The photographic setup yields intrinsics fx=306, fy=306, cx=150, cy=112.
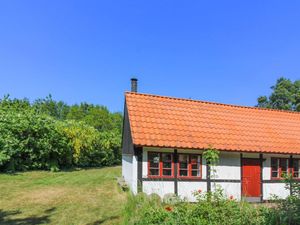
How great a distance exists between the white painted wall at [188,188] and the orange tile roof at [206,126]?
169 centimetres

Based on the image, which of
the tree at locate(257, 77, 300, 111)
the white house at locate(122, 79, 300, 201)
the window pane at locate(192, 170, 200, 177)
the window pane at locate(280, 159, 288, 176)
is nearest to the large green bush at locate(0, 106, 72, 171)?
the white house at locate(122, 79, 300, 201)

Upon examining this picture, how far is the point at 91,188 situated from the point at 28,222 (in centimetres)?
582

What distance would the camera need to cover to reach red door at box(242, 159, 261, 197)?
15.4 metres

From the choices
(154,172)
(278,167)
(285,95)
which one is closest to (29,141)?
(154,172)

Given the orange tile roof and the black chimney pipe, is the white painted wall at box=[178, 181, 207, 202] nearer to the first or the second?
the orange tile roof

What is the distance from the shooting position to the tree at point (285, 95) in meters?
39.2

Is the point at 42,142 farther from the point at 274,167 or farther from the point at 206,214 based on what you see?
the point at 206,214

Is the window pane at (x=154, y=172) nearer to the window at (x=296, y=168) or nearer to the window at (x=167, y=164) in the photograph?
the window at (x=167, y=164)

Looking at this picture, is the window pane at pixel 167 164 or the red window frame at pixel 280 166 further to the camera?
the red window frame at pixel 280 166

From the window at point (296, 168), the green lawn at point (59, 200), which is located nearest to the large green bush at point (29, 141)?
the green lawn at point (59, 200)

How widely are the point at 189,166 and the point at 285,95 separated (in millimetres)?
30016

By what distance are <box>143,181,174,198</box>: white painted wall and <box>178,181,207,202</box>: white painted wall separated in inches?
17.6

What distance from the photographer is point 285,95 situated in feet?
130

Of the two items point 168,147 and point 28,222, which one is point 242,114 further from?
point 28,222
